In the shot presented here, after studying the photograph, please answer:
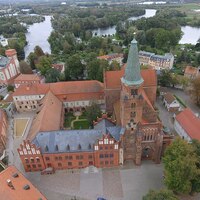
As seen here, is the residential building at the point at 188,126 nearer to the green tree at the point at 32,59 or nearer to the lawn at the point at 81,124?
the lawn at the point at 81,124

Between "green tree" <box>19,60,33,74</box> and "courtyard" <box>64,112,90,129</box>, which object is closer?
"courtyard" <box>64,112,90,129</box>

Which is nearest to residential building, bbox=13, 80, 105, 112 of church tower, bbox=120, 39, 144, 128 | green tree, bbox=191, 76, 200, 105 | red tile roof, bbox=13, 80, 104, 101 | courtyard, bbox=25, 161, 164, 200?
red tile roof, bbox=13, 80, 104, 101

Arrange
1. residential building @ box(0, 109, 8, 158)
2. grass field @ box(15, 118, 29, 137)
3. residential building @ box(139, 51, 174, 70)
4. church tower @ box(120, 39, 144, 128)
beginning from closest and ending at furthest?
1. church tower @ box(120, 39, 144, 128)
2. residential building @ box(0, 109, 8, 158)
3. grass field @ box(15, 118, 29, 137)
4. residential building @ box(139, 51, 174, 70)

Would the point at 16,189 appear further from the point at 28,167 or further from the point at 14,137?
the point at 14,137

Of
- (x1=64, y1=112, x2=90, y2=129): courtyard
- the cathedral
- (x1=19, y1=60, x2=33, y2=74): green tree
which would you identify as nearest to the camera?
the cathedral

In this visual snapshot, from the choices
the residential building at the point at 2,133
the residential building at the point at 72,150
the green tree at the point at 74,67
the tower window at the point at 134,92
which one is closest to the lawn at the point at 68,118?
the residential building at the point at 72,150

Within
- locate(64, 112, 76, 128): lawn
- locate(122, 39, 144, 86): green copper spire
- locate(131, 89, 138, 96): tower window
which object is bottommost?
locate(64, 112, 76, 128): lawn

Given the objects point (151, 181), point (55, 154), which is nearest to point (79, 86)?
point (55, 154)

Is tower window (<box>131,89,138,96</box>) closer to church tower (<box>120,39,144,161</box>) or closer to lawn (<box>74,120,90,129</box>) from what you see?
church tower (<box>120,39,144,161</box>)

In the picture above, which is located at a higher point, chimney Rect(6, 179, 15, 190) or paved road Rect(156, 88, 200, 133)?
chimney Rect(6, 179, 15, 190)

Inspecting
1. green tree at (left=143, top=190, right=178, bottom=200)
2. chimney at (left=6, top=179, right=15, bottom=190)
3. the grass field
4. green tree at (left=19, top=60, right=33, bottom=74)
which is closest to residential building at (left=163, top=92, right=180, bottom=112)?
green tree at (left=143, top=190, right=178, bottom=200)
